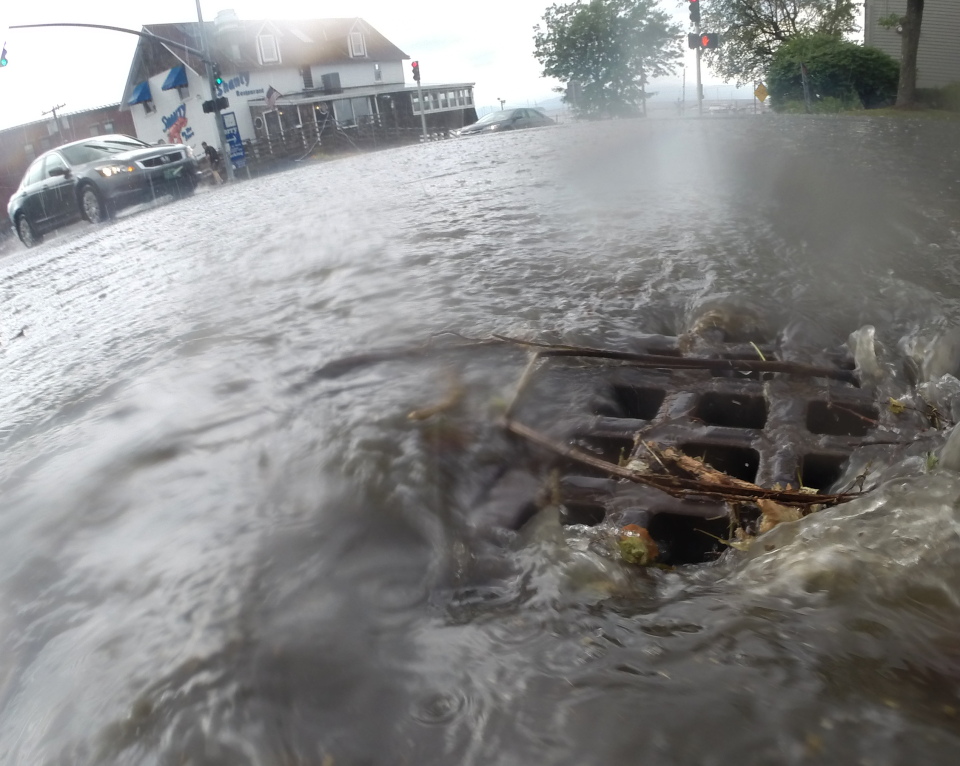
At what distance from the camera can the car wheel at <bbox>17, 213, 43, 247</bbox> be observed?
47.9ft

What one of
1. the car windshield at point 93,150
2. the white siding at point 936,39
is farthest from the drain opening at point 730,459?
the white siding at point 936,39

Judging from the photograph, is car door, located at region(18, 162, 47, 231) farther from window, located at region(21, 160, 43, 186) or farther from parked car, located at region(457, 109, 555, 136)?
parked car, located at region(457, 109, 555, 136)

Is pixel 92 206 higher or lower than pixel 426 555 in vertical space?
higher

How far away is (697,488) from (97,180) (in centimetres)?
1373

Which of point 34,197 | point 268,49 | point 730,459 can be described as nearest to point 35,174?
point 34,197

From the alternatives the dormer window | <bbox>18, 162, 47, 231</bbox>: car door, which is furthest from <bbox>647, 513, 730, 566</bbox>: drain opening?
the dormer window

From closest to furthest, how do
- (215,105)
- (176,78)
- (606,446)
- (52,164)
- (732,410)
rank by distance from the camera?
(606,446) < (732,410) < (52,164) < (215,105) < (176,78)

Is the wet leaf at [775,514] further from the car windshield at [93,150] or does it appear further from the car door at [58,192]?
the car door at [58,192]

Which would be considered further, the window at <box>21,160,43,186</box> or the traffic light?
the traffic light

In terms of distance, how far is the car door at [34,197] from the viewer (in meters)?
14.0

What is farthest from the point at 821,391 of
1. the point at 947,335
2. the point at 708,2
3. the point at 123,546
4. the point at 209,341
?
the point at 708,2

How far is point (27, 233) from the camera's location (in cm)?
1526

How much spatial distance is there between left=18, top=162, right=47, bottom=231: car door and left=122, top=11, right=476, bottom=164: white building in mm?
24938

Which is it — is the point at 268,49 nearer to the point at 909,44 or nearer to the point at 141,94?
the point at 141,94
